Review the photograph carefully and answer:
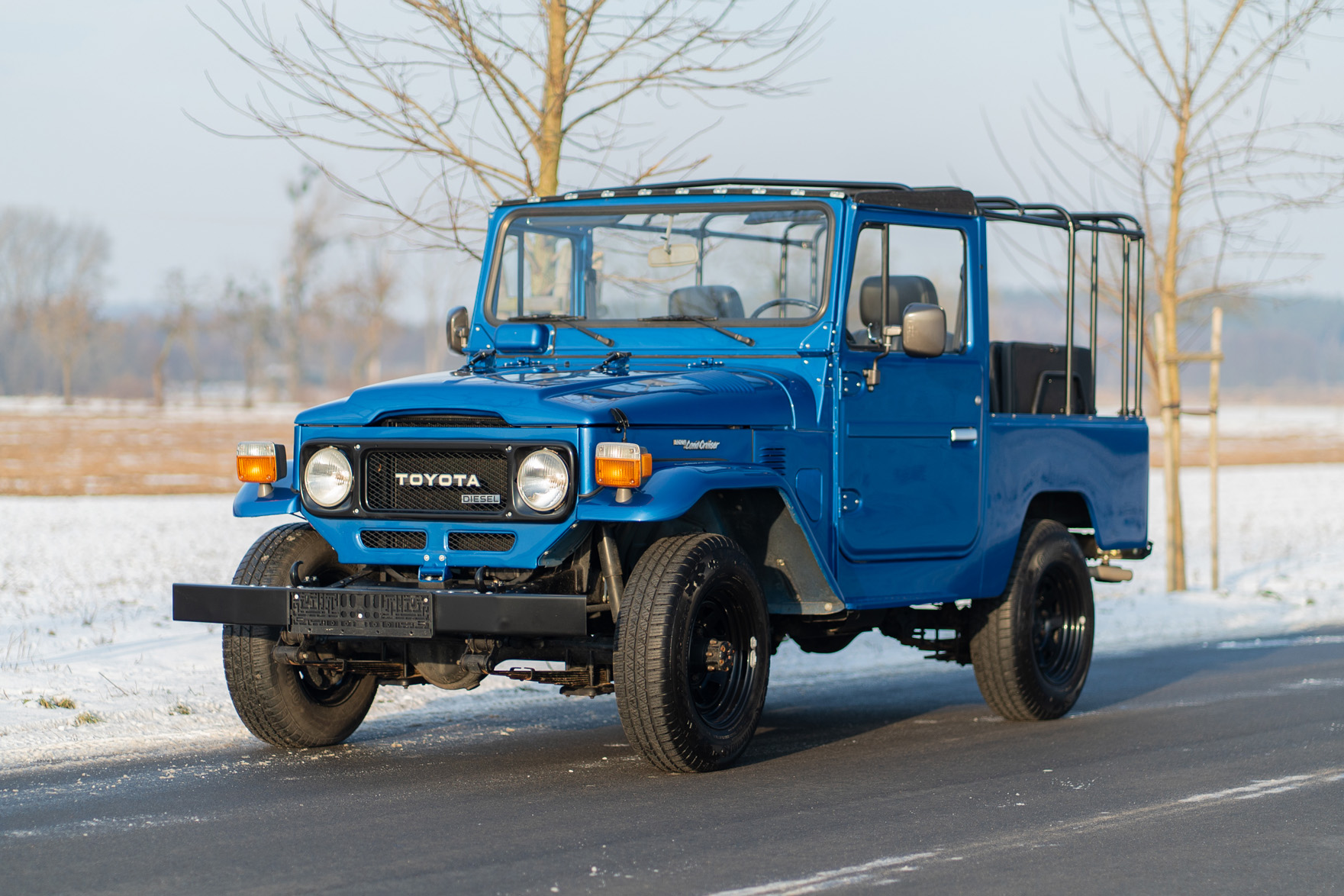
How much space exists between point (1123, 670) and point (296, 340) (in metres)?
95.7

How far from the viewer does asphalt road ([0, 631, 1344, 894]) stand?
4.88 meters

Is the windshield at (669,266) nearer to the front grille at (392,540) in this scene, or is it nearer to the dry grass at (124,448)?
the front grille at (392,540)

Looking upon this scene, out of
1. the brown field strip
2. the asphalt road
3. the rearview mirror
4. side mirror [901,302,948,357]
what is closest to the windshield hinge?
the rearview mirror

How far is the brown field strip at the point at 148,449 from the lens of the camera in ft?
104

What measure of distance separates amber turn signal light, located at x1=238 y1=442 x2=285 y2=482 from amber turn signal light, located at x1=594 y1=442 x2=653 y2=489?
1.56 metres

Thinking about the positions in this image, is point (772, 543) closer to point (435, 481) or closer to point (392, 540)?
point (435, 481)

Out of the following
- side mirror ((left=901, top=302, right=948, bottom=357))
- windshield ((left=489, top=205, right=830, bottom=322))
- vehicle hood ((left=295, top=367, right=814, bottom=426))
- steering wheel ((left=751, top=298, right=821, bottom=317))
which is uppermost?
windshield ((left=489, top=205, right=830, bottom=322))

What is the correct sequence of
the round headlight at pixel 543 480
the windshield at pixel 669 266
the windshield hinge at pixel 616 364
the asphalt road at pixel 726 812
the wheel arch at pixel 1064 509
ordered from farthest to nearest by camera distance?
the wheel arch at pixel 1064 509 < the windshield at pixel 669 266 < the windshield hinge at pixel 616 364 < the round headlight at pixel 543 480 < the asphalt road at pixel 726 812

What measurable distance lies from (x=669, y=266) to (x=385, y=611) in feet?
8.06

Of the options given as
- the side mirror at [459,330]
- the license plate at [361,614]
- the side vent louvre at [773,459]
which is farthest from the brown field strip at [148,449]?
the side vent louvre at [773,459]

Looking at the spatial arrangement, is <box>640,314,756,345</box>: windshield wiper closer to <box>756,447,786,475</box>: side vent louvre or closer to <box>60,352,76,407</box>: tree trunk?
<box>756,447,786,475</box>: side vent louvre

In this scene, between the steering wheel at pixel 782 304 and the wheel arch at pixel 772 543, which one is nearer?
the wheel arch at pixel 772 543

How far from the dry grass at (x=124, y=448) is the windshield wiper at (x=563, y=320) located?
809cm

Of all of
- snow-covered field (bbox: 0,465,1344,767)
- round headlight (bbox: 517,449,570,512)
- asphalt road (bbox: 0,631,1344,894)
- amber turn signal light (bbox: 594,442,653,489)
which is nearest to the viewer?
asphalt road (bbox: 0,631,1344,894)
